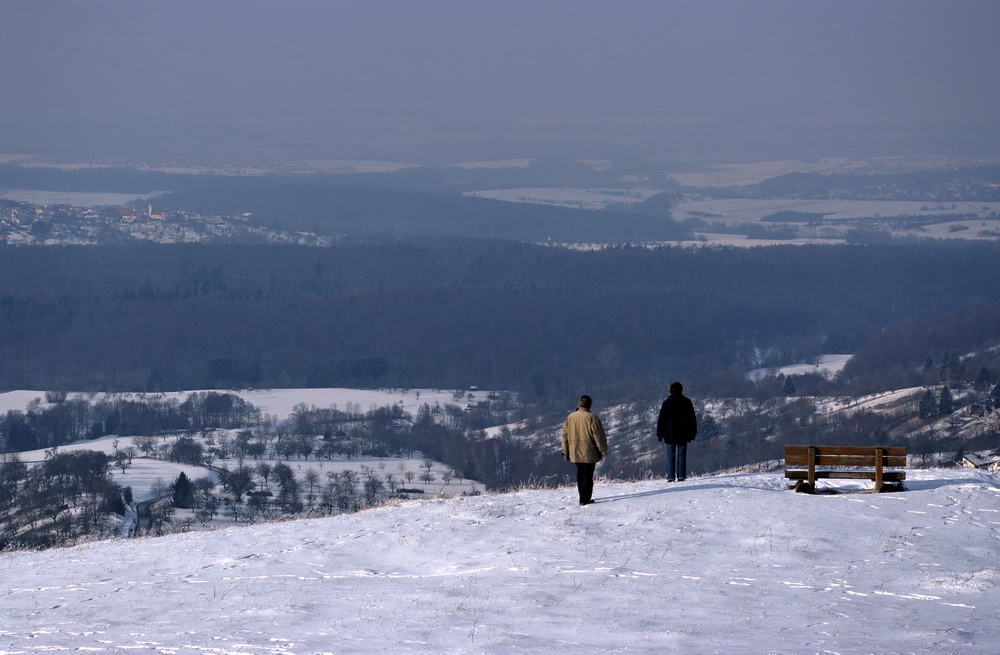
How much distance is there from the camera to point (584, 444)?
22031mm

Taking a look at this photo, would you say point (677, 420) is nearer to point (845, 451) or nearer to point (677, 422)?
point (677, 422)

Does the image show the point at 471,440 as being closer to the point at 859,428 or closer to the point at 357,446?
the point at 357,446

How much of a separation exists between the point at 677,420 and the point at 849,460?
3781 millimetres

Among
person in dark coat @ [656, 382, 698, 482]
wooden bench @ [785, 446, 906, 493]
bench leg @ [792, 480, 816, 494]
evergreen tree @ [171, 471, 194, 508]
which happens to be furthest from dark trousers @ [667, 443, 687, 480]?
evergreen tree @ [171, 471, 194, 508]

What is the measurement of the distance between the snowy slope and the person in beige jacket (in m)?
0.58

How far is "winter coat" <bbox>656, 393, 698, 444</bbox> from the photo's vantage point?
78.0 feet

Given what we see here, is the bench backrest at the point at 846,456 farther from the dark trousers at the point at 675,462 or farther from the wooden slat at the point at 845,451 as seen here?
the dark trousers at the point at 675,462

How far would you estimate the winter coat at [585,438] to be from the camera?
2202cm

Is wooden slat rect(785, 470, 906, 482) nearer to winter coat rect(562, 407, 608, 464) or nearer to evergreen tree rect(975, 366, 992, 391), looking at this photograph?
winter coat rect(562, 407, 608, 464)

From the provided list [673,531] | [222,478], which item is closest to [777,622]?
[673,531]

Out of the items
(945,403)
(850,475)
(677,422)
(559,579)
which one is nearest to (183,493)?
(677,422)

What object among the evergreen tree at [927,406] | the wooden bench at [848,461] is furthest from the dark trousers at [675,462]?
the evergreen tree at [927,406]

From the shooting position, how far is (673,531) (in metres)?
20.2

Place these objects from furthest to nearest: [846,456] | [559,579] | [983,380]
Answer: [983,380] < [846,456] < [559,579]
